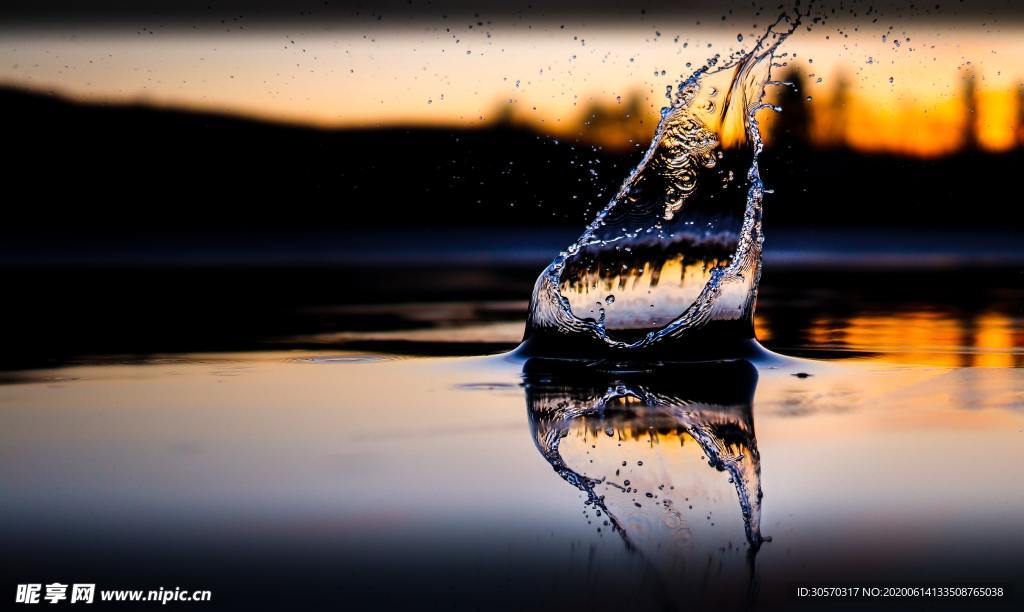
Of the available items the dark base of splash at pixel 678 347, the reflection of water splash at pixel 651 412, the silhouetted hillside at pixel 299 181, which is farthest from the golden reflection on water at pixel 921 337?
the silhouetted hillside at pixel 299 181

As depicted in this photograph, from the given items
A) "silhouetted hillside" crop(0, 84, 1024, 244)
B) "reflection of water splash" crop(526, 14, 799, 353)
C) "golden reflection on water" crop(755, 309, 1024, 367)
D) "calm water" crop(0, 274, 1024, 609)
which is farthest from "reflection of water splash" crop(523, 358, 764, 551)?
"silhouetted hillside" crop(0, 84, 1024, 244)

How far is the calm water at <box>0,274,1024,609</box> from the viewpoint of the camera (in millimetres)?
1511

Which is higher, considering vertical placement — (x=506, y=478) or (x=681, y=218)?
(x=681, y=218)

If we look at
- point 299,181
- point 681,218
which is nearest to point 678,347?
point 681,218

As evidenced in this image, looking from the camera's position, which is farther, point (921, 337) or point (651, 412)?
point (921, 337)

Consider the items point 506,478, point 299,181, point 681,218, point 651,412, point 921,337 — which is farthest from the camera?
point 299,181

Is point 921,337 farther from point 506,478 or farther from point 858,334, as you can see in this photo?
point 506,478

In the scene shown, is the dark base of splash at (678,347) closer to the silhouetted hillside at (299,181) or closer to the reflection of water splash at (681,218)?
the reflection of water splash at (681,218)

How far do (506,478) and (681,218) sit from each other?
76.9 inches

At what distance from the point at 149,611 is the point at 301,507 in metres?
0.45

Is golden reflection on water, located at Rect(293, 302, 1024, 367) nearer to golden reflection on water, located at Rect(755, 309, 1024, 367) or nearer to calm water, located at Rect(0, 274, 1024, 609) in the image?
golden reflection on water, located at Rect(755, 309, 1024, 367)

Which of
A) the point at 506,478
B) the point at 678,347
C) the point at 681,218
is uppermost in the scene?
the point at 681,218

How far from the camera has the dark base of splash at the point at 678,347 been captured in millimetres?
3531

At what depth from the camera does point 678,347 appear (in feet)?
11.6
